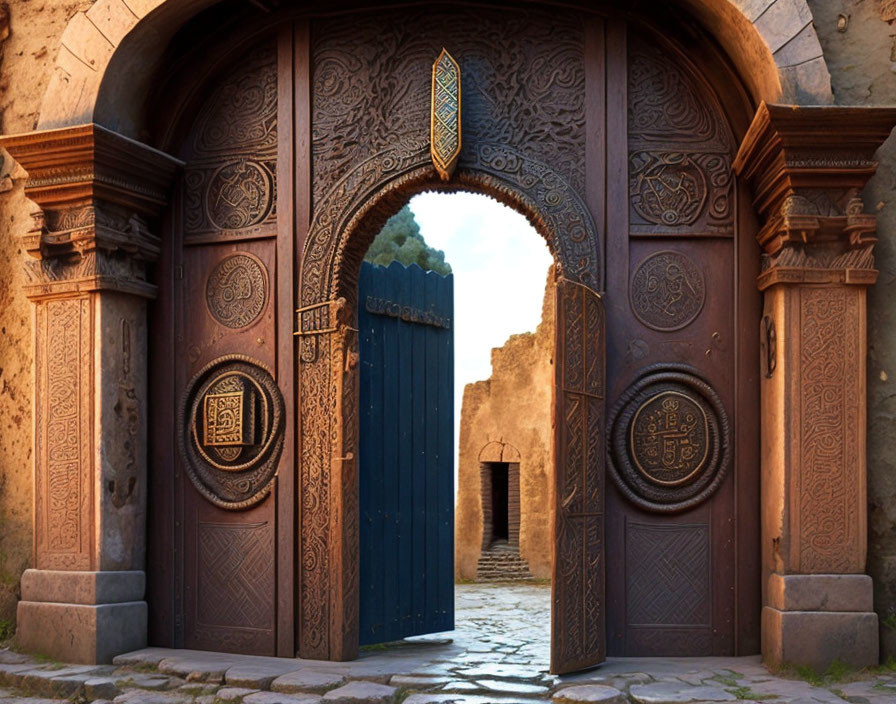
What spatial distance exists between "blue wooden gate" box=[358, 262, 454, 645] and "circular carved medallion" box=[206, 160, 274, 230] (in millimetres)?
748

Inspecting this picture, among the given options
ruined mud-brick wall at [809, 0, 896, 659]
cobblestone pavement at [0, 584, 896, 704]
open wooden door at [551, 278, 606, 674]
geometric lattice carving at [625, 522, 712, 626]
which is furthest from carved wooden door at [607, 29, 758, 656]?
ruined mud-brick wall at [809, 0, 896, 659]

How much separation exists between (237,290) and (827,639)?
361 centimetres

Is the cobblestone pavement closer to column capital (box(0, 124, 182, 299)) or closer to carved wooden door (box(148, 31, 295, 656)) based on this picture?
carved wooden door (box(148, 31, 295, 656))

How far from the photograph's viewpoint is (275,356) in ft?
18.8

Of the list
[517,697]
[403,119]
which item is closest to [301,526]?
[517,697]

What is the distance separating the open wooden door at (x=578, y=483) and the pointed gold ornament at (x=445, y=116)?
3.06 ft

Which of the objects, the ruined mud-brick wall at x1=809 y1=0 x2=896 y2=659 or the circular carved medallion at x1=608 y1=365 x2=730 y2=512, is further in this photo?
the circular carved medallion at x1=608 y1=365 x2=730 y2=512

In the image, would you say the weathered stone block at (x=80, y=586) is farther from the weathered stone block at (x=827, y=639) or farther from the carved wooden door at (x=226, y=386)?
the weathered stone block at (x=827, y=639)

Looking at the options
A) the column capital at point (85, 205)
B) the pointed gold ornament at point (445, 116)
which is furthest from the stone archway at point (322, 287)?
the pointed gold ornament at point (445, 116)

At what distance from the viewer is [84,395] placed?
5570 mm

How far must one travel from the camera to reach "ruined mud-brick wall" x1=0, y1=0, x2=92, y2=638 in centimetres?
585

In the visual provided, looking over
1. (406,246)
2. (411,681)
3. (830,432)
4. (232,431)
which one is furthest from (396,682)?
(406,246)

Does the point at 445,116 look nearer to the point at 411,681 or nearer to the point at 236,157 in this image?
the point at 236,157

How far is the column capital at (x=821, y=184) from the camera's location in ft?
15.6
